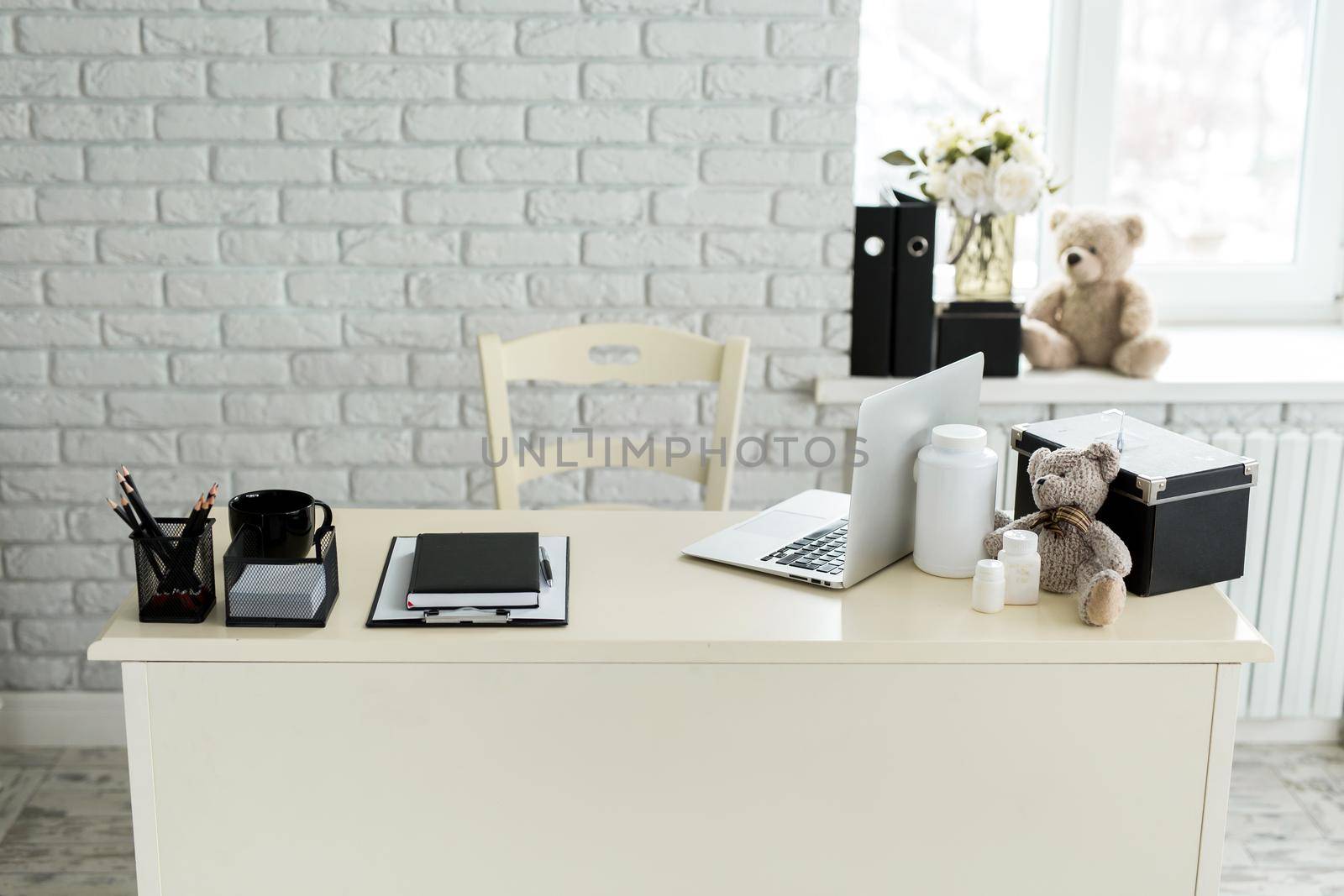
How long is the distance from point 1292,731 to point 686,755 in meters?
1.80

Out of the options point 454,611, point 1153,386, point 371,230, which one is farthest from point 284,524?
point 1153,386

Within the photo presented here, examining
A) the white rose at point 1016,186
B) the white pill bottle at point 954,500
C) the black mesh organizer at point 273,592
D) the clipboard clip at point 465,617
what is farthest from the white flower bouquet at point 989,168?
the black mesh organizer at point 273,592

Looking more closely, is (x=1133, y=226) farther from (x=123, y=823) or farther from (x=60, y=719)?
(x=60, y=719)

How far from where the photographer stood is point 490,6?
227 centimetres

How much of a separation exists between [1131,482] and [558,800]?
0.70 metres

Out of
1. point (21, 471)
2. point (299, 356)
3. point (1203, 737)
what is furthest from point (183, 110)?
point (1203, 737)

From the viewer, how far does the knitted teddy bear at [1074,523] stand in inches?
54.9

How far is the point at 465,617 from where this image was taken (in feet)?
4.47

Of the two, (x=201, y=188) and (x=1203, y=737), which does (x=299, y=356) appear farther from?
(x=1203, y=737)

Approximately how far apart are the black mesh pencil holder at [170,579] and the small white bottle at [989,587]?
2.70 feet

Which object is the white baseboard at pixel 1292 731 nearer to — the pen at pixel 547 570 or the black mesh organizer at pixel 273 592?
the pen at pixel 547 570

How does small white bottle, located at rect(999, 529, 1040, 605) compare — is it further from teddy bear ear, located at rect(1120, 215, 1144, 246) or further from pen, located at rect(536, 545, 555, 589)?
teddy bear ear, located at rect(1120, 215, 1144, 246)

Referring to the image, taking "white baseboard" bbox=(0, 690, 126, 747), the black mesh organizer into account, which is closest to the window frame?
the black mesh organizer
